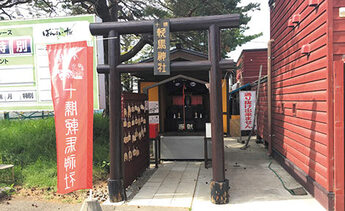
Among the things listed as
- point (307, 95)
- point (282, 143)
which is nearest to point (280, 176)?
point (282, 143)

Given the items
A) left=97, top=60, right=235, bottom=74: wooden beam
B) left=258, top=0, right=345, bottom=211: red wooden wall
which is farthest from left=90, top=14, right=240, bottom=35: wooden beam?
left=258, top=0, right=345, bottom=211: red wooden wall

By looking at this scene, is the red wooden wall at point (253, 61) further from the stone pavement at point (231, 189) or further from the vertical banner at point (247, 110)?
the stone pavement at point (231, 189)

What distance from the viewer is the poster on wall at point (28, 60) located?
588cm

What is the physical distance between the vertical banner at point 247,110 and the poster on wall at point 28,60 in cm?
841

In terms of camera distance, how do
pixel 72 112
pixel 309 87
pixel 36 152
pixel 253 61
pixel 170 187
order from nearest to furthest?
pixel 72 112, pixel 309 87, pixel 170 187, pixel 36 152, pixel 253 61

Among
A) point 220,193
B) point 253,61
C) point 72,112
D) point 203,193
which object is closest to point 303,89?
point 220,193

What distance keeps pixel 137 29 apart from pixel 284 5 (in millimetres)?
4797

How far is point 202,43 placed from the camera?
599 inches

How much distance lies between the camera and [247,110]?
12.7m

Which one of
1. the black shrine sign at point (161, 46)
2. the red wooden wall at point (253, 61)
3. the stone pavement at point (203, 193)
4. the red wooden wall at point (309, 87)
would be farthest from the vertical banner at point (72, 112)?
the red wooden wall at point (253, 61)

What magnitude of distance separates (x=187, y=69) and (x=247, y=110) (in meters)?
7.73

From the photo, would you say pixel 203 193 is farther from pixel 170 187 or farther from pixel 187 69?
pixel 187 69

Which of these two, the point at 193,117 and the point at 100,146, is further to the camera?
the point at 193,117

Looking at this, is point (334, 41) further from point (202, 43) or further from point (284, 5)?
point (202, 43)
